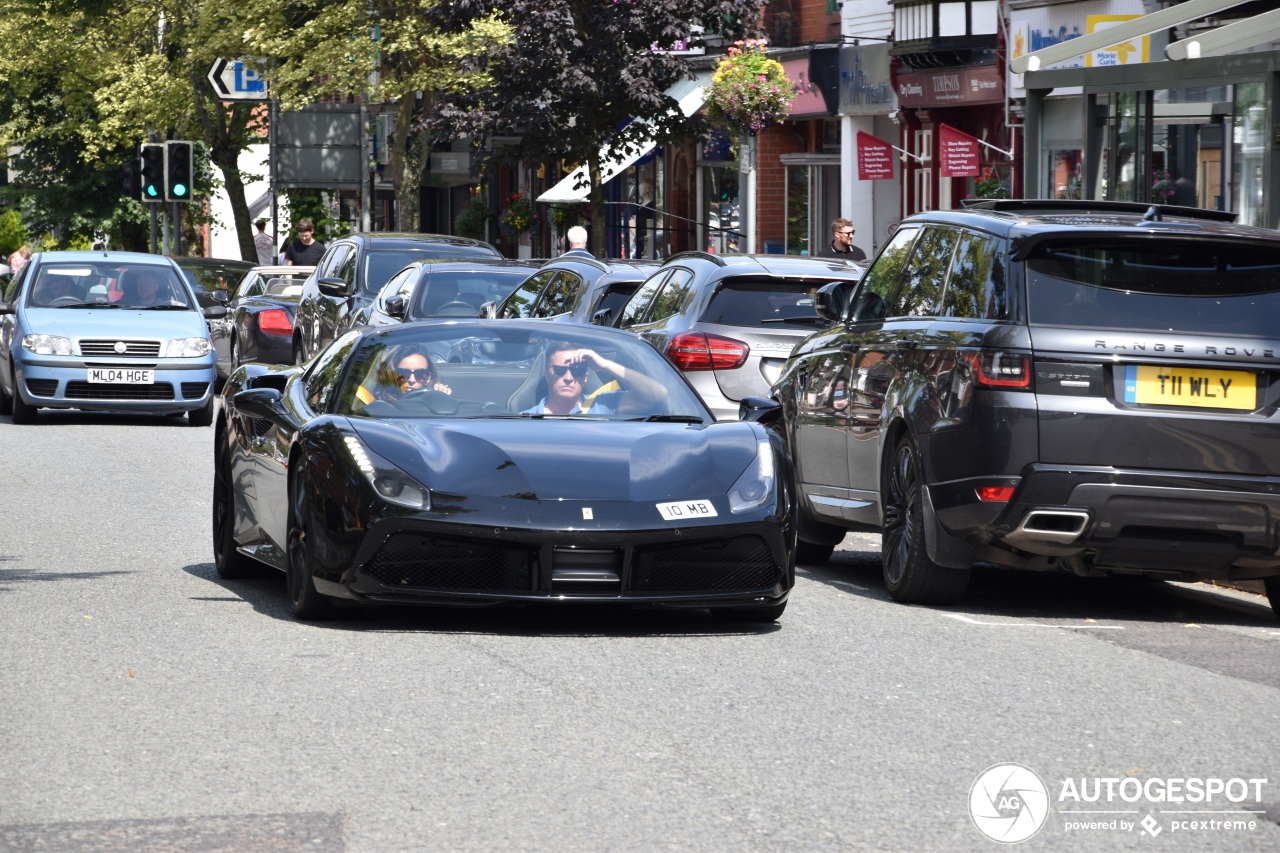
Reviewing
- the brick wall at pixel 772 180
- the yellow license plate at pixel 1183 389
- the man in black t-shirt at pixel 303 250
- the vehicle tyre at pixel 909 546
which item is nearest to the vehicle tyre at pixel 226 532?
the vehicle tyre at pixel 909 546

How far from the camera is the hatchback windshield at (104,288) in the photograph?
21938 mm

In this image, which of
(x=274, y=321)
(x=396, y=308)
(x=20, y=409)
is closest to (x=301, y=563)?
(x=396, y=308)

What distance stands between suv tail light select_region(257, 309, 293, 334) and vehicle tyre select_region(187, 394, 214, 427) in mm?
3017

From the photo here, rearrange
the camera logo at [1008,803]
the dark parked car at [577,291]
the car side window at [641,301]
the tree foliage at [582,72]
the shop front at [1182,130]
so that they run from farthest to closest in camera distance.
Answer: the tree foliage at [582,72] < the dark parked car at [577,291] < the shop front at [1182,130] < the car side window at [641,301] < the camera logo at [1008,803]

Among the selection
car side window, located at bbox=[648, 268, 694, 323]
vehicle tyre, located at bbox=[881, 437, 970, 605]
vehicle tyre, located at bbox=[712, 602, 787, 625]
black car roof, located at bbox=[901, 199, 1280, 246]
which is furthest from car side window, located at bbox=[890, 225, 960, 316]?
car side window, located at bbox=[648, 268, 694, 323]

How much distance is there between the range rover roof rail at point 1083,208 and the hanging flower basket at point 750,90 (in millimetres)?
20443

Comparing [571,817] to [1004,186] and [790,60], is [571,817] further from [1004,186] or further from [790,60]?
[790,60]

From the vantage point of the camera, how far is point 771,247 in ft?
122

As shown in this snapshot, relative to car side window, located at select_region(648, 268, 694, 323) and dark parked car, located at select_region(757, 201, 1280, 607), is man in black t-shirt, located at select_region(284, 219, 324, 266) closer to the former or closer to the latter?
car side window, located at select_region(648, 268, 694, 323)

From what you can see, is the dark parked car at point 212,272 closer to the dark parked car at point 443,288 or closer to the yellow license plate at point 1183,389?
the dark parked car at point 443,288

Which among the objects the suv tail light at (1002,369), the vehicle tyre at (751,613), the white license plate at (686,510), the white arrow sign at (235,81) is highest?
the white arrow sign at (235,81)

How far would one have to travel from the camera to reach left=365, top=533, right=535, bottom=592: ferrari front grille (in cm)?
844

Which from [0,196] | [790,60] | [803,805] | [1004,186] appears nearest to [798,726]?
[803,805]

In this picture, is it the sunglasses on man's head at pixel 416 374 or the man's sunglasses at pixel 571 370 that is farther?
the man's sunglasses at pixel 571 370
